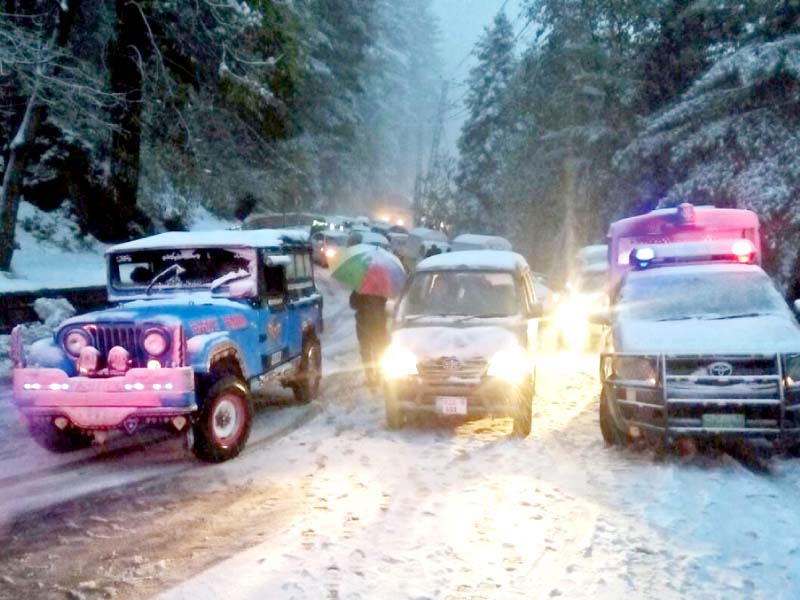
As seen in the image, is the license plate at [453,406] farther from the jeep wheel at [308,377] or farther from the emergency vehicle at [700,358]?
the jeep wheel at [308,377]

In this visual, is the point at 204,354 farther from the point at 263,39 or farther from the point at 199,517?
the point at 263,39

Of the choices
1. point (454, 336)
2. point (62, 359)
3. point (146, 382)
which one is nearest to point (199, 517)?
point (146, 382)

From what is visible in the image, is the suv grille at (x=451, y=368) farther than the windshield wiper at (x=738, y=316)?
Yes

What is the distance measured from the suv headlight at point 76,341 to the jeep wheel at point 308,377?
3848 mm

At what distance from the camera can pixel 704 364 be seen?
317 inches

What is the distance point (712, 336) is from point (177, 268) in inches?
230

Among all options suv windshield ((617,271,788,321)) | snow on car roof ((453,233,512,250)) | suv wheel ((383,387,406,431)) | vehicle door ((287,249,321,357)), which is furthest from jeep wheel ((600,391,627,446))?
snow on car roof ((453,233,512,250))

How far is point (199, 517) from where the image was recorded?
266 inches

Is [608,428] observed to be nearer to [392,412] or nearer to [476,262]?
[392,412]

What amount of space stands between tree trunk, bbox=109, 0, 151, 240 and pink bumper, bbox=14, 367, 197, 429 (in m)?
12.3

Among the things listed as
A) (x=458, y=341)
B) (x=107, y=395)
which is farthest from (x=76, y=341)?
(x=458, y=341)

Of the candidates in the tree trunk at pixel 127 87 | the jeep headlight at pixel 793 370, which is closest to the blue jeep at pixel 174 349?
the jeep headlight at pixel 793 370

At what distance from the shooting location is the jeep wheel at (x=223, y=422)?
8195 millimetres

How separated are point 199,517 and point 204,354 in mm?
1840
